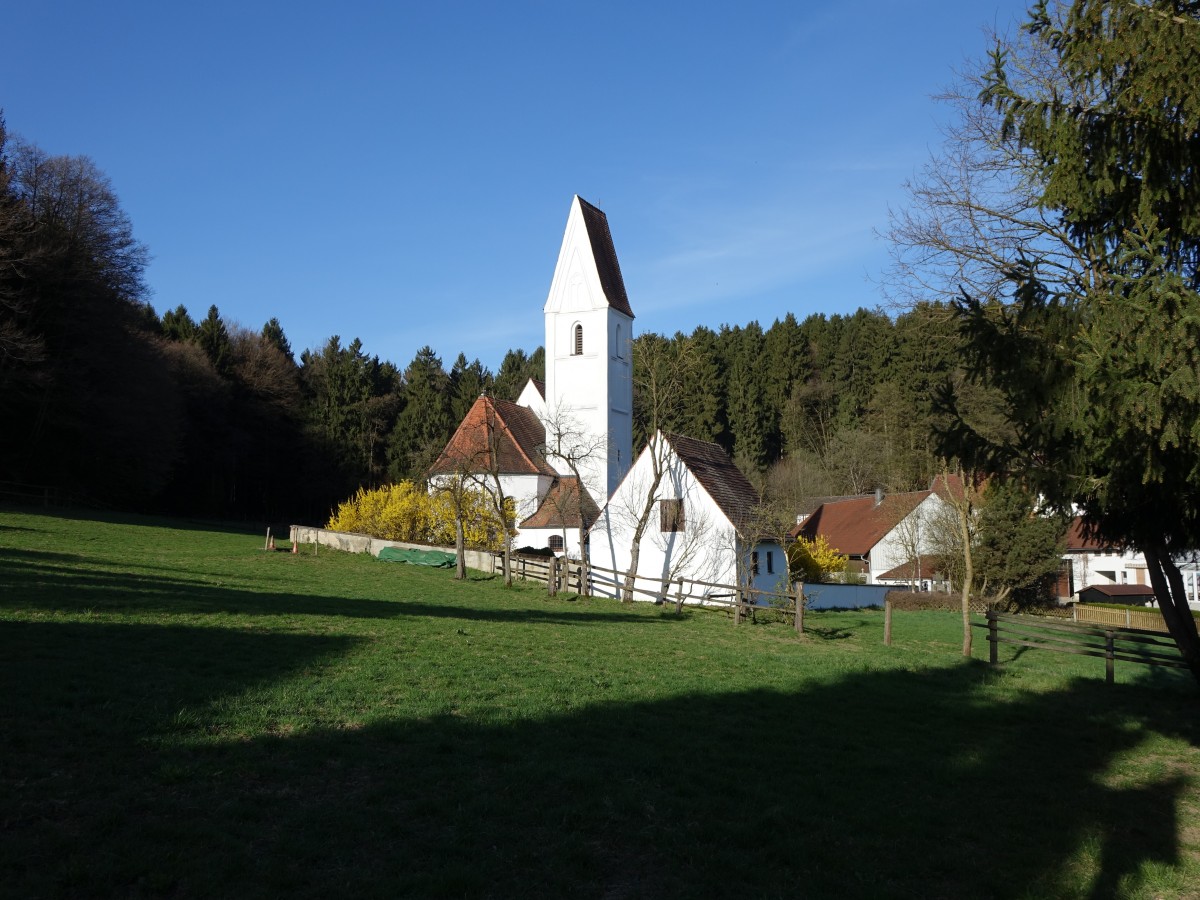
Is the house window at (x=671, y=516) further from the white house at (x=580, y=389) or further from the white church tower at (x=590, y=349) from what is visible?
the white church tower at (x=590, y=349)

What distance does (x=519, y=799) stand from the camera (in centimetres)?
739

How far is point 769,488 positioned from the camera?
65.6 meters

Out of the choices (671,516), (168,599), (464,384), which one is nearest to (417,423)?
(464,384)

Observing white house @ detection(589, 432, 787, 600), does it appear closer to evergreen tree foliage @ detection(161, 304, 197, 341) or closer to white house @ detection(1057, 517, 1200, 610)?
white house @ detection(1057, 517, 1200, 610)

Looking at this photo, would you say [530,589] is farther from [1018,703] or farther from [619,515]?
[1018,703]

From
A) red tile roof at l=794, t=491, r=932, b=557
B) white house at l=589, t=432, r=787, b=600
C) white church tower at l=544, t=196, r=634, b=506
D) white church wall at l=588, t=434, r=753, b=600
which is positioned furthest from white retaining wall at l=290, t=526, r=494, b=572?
red tile roof at l=794, t=491, r=932, b=557

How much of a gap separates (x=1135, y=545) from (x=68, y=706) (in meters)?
10.9

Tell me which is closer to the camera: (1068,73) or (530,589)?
(1068,73)

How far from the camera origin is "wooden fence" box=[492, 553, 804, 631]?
24797 millimetres

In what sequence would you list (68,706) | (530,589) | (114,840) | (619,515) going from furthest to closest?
(619,515) < (530,589) < (68,706) < (114,840)

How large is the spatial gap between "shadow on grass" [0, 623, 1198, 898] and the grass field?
0.10 feet

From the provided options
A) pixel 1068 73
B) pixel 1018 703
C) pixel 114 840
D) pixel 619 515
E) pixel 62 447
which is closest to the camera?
pixel 114 840

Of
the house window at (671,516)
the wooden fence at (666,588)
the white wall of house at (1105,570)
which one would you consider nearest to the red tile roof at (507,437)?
the house window at (671,516)

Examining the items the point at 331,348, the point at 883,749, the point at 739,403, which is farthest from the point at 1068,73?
the point at 331,348
